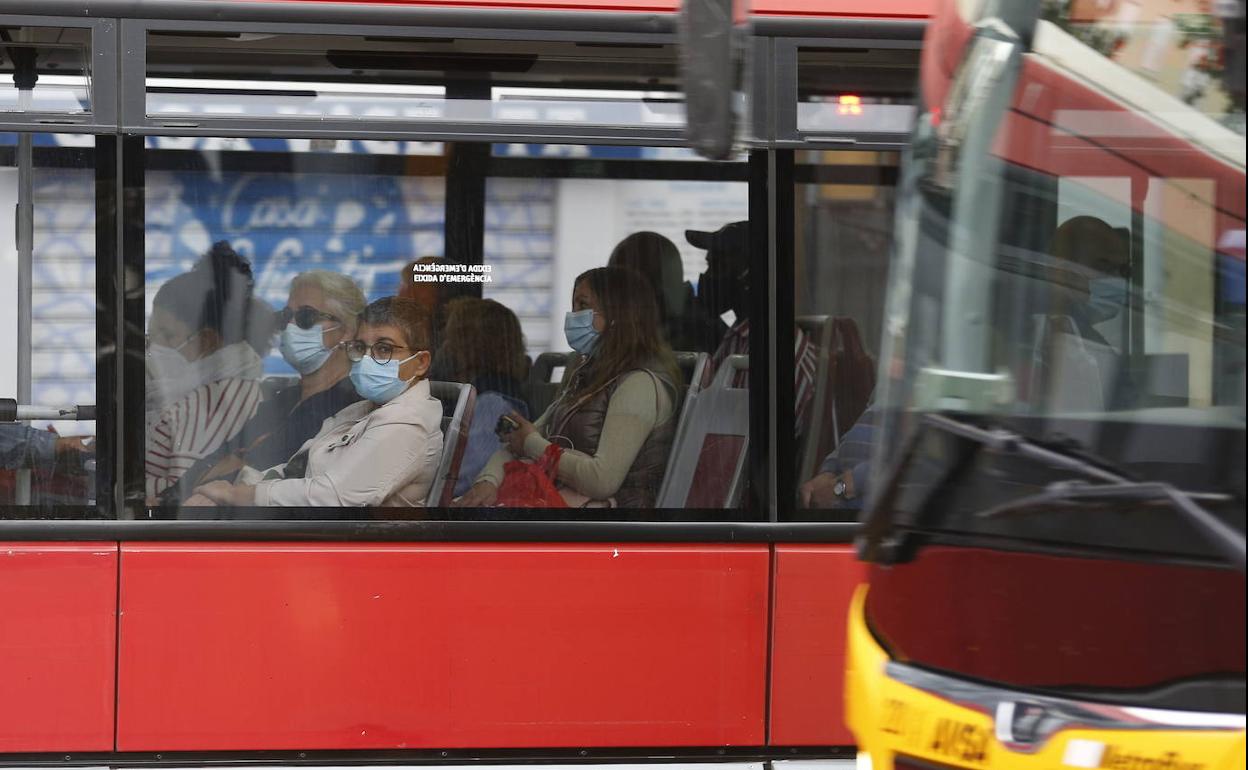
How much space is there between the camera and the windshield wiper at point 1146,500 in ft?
6.16

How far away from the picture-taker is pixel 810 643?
4172mm

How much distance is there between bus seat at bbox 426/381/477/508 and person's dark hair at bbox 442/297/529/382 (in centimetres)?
5

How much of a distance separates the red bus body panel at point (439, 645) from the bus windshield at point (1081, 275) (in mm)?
1680

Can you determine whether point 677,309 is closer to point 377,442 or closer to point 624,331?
point 624,331

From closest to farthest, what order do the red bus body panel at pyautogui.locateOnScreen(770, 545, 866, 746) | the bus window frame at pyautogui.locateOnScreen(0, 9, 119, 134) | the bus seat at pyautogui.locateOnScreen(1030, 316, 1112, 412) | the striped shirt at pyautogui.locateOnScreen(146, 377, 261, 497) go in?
the bus seat at pyautogui.locateOnScreen(1030, 316, 1112, 412) < the bus window frame at pyautogui.locateOnScreen(0, 9, 119, 134) < the striped shirt at pyautogui.locateOnScreen(146, 377, 261, 497) < the red bus body panel at pyautogui.locateOnScreen(770, 545, 866, 746)

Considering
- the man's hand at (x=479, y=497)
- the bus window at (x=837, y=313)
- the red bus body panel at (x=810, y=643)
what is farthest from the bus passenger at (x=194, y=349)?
the red bus body panel at (x=810, y=643)

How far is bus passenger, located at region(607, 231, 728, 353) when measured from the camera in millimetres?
4113

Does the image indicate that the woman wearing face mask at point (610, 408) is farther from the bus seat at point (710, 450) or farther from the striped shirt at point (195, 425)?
the striped shirt at point (195, 425)

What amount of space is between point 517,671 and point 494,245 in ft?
4.12

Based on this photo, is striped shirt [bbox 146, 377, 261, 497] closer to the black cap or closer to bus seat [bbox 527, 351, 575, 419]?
bus seat [bbox 527, 351, 575, 419]

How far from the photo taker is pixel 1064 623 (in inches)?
79.9

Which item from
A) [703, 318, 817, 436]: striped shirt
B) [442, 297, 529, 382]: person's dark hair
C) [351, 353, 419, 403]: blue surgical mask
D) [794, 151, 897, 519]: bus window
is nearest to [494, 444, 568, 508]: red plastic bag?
[442, 297, 529, 382]: person's dark hair

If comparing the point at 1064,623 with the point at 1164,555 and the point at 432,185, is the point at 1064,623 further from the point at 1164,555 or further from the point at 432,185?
the point at 432,185

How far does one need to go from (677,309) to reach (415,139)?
2.99 ft
